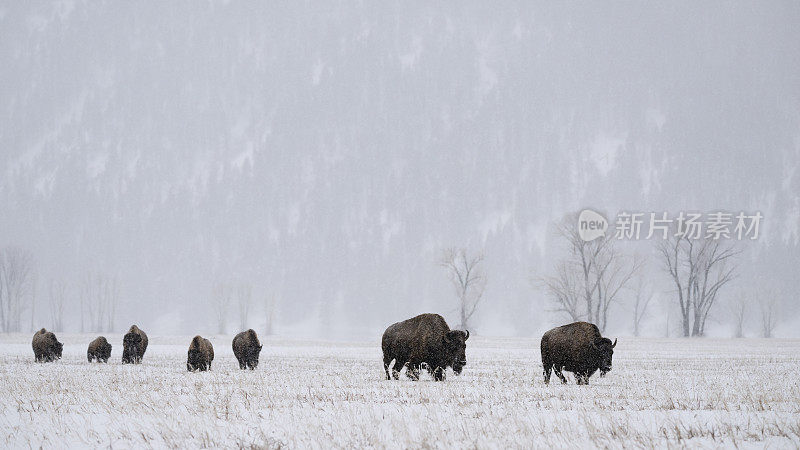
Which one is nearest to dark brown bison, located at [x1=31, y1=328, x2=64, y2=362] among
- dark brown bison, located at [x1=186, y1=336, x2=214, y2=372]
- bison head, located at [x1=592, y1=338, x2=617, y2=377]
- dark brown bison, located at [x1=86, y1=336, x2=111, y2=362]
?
dark brown bison, located at [x1=86, y1=336, x2=111, y2=362]

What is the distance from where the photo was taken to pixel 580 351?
52.5 feet

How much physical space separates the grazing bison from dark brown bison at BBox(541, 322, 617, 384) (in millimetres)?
2508

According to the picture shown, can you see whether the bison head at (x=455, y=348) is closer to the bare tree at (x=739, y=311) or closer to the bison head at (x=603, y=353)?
the bison head at (x=603, y=353)

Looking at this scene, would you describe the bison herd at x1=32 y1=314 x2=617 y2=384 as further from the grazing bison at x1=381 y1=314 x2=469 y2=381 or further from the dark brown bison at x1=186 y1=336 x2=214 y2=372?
the dark brown bison at x1=186 y1=336 x2=214 y2=372

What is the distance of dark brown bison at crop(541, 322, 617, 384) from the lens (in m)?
16.0

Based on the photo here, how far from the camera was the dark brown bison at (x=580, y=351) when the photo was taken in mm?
15969

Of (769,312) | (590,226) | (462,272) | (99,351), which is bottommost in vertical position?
(769,312)

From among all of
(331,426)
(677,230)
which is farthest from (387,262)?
(331,426)

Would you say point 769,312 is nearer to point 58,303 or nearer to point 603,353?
point 603,353

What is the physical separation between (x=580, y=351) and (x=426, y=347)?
4273mm

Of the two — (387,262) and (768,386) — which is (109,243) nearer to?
(387,262)

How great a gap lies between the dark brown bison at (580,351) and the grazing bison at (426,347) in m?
2.51

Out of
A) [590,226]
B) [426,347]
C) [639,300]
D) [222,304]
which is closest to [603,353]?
[426,347]

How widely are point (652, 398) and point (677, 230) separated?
55181mm
